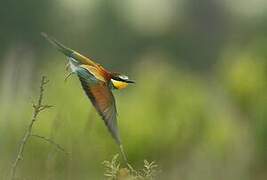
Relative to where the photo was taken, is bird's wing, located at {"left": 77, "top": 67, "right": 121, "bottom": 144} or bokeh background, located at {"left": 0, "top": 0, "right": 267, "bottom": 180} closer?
bird's wing, located at {"left": 77, "top": 67, "right": 121, "bottom": 144}

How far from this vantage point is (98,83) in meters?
1.35

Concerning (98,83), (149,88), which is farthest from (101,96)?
(149,88)

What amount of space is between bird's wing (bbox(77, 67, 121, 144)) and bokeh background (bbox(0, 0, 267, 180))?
32 cm

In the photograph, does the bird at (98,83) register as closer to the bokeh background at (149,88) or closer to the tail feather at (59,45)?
the tail feather at (59,45)

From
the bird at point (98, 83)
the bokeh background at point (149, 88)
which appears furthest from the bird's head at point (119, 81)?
the bokeh background at point (149, 88)

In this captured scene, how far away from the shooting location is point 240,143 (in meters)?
6.50

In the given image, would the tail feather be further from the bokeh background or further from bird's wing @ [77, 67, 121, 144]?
the bokeh background

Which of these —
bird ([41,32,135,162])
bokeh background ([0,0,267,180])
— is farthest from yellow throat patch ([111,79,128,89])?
bokeh background ([0,0,267,180])

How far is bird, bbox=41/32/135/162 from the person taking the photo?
134 cm

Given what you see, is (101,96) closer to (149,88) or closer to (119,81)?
(119,81)

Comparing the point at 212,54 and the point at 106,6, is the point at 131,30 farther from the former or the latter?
the point at 212,54

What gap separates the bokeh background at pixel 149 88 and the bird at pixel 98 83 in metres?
0.32

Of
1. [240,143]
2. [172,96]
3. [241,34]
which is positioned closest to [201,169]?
[240,143]

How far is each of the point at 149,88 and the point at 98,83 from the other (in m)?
7.11
